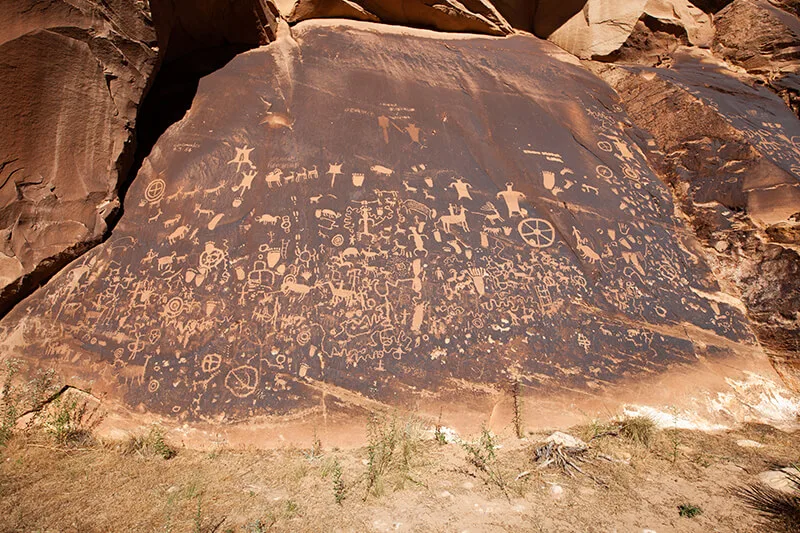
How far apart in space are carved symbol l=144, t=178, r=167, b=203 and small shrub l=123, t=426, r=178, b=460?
2.08 metres

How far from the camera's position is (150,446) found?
281 cm

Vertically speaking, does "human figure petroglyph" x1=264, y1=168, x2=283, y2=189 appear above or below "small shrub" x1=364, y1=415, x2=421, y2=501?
above

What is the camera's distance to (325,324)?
11.2 feet

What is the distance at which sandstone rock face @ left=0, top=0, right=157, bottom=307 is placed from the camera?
342 centimetres

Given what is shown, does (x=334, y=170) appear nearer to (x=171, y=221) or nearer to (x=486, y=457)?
(x=171, y=221)

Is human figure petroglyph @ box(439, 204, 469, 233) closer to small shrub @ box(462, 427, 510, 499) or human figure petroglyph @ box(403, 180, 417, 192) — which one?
human figure petroglyph @ box(403, 180, 417, 192)

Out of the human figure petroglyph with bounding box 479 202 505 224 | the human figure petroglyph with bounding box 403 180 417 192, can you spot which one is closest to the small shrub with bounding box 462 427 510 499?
the human figure petroglyph with bounding box 479 202 505 224

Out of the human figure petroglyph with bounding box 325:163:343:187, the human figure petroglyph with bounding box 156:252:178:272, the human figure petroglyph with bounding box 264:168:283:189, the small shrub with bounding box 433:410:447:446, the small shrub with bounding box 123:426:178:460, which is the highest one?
the human figure petroglyph with bounding box 325:163:343:187

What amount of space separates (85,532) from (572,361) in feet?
9.96

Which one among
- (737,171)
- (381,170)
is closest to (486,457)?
(381,170)

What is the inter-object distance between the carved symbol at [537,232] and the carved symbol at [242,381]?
250cm

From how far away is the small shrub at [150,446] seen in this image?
2775 millimetres

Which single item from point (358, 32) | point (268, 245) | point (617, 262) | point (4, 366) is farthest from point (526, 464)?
point (358, 32)

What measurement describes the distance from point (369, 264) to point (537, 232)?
1.56m
